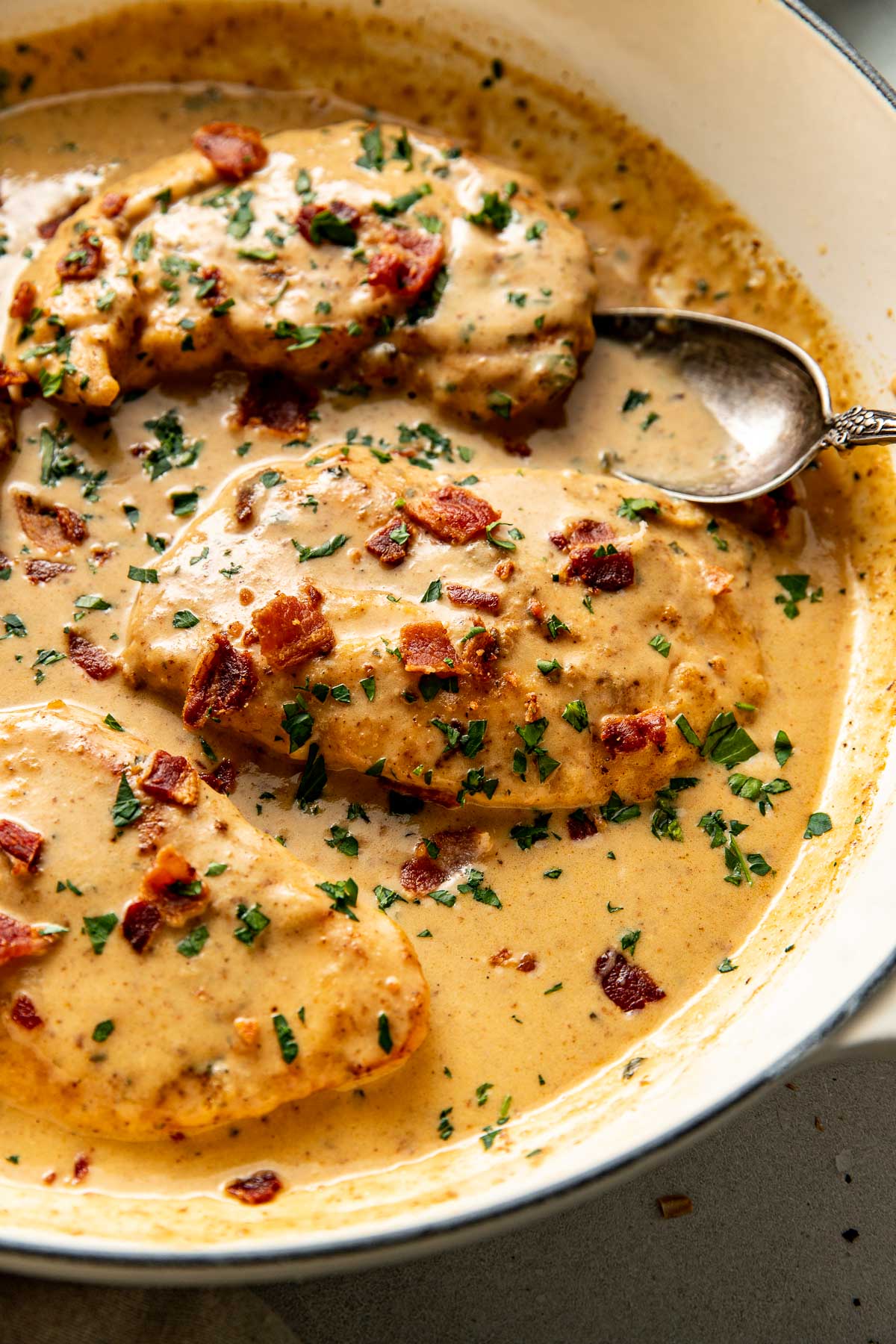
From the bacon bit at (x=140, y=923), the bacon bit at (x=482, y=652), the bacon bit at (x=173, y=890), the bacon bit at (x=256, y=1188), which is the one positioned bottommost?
the bacon bit at (x=256, y=1188)

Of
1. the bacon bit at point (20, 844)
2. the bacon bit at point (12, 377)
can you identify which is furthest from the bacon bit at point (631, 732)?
the bacon bit at point (12, 377)

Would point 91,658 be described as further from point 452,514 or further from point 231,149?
point 231,149

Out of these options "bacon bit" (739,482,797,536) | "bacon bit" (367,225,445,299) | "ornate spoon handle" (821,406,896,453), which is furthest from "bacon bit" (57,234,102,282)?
"ornate spoon handle" (821,406,896,453)

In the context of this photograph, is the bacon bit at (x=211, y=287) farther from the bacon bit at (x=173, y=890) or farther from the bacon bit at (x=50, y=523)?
the bacon bit at (x=173, y=890)

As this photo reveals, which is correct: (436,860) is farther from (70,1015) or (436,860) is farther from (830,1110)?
(830,1110)

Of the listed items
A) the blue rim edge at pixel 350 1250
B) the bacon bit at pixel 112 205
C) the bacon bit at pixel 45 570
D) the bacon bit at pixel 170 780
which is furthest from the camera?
the bacon bit at pixel 112 205

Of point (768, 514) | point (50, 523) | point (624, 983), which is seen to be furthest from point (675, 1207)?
point (50, 523)

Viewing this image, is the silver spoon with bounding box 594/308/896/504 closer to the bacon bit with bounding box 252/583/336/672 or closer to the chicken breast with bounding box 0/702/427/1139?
the bacon bit with bounding box 252/583/336/672
